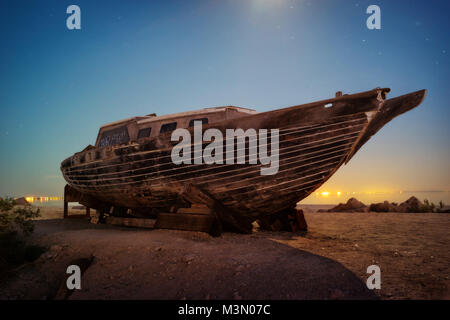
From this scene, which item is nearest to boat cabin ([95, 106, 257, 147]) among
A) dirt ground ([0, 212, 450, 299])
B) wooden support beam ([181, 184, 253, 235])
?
wooden support beam ([181, 184, 253, 235])

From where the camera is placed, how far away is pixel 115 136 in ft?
26.5

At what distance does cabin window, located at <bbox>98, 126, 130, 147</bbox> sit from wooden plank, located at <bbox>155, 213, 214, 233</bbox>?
3.24 metres

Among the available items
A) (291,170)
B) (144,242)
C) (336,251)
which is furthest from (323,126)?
(144,242)

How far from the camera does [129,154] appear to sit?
5.73m

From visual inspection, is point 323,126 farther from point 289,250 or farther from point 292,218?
point 292,218

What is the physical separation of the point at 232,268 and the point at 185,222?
229cm

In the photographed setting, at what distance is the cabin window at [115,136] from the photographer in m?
7.67

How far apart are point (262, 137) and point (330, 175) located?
5.24 feet

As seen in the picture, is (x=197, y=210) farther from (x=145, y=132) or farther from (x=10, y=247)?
(x=10, y=247)

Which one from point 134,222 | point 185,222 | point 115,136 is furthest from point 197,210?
point 115,136

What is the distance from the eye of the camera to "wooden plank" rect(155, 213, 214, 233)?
16.5 ft

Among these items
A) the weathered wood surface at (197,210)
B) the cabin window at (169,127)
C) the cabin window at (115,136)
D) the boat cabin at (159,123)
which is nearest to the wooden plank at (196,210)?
the weathered wood surface at (197,210)

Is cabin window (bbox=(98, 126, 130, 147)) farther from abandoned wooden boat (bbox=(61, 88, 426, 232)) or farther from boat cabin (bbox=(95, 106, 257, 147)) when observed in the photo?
abandoned wooden boat (bbox=(61, 88, 426, 232))

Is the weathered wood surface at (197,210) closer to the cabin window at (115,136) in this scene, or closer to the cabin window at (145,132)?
the cabin window at (145,132)
